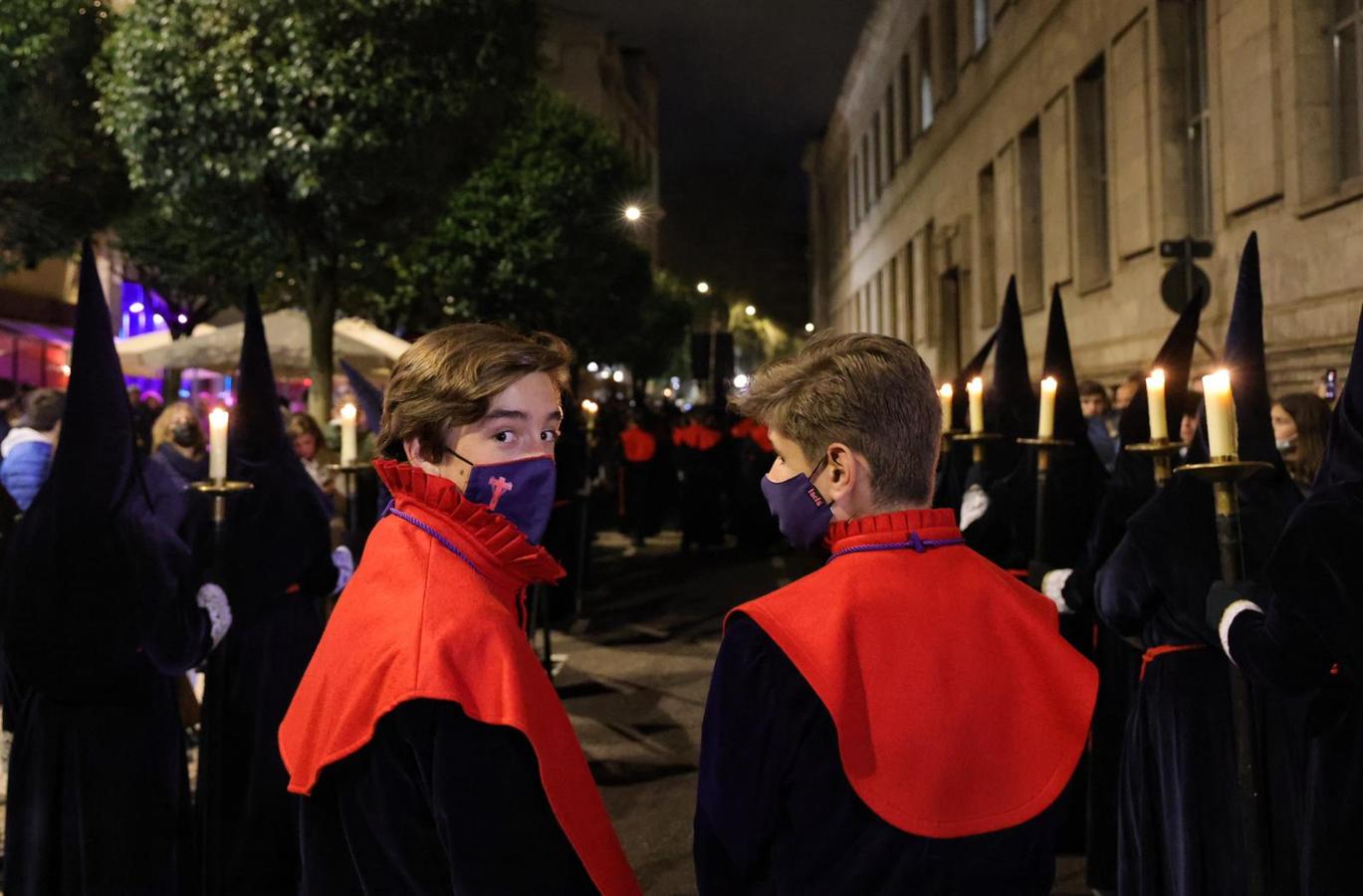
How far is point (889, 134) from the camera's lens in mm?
41219

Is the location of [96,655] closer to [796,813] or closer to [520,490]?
[520,490]

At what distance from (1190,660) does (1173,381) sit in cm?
157

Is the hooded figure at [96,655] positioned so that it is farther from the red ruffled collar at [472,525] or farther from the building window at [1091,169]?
the building window at [1091,169]

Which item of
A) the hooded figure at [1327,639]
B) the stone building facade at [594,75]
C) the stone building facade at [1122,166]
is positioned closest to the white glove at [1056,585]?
the hooded figure at [1327,639]

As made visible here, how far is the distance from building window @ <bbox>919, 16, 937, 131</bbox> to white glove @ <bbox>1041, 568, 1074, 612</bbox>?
29.9 metres

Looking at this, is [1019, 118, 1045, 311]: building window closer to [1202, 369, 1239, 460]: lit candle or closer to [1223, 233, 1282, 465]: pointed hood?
[1223, 233, 1282, 465]: pointed hood

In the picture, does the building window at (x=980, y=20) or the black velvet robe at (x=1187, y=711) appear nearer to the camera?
the black velvet robe at (x=1187, y=711)

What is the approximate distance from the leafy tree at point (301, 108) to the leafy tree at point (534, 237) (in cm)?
856

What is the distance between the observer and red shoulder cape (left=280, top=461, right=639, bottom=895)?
5.69 ft

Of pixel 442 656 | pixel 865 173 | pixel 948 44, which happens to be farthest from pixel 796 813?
pixel 865 173

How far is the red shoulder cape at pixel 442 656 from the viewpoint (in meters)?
1.73

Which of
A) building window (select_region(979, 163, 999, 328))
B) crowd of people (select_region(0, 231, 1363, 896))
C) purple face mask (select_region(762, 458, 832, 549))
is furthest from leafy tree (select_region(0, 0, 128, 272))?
purple face mask (select_region(762, 458, 832, 549))

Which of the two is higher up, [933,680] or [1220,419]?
[1220,419]

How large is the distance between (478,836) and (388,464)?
2.15ft
